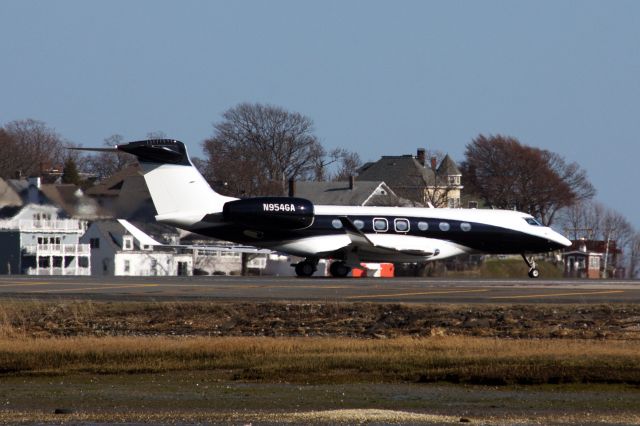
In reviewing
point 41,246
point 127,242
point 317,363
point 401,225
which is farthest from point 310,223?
point 127,242

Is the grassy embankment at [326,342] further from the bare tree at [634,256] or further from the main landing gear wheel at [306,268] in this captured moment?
the bare tree at [634,256]

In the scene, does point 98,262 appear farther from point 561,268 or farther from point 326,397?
point 326,397

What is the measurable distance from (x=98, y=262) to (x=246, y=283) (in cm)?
5659

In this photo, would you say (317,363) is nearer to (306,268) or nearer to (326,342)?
(326,342)

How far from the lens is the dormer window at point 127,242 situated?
345ft

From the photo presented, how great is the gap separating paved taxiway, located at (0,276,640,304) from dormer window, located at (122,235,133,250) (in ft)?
165

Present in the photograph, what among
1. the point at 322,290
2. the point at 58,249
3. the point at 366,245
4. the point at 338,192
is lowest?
the point at 322,290

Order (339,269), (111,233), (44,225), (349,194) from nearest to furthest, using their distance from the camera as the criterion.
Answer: (339,269) → (44,225) → (111,233) → (349,194)

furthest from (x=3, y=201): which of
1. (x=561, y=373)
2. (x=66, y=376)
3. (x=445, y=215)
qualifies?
(x=561, y=373)

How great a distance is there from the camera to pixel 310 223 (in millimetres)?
56531

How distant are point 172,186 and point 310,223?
574 cm

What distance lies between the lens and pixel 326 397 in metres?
22.3

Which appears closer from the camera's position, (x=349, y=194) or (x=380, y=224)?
(x=380, y=224)

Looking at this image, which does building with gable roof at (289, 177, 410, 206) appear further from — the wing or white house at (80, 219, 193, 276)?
the wing
